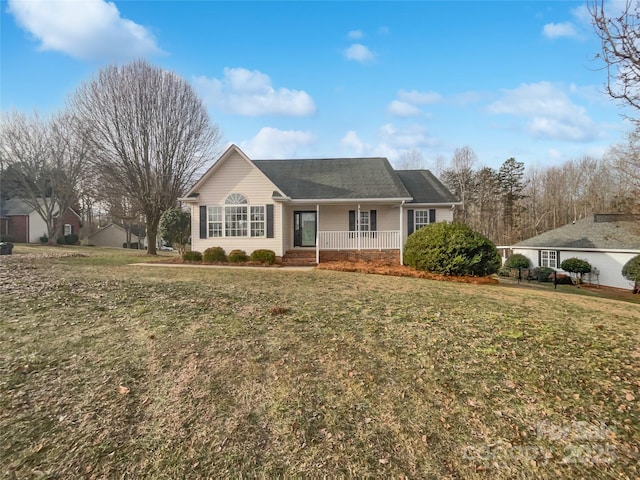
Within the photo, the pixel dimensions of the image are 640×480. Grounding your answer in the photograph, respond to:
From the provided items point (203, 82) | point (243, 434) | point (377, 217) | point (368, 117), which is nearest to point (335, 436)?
point (243, 434)

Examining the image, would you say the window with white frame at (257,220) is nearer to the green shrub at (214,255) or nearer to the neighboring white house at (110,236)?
the green shrub at (214,255)

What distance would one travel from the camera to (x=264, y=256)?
14.9 meters

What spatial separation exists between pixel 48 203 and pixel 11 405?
37.4 meters

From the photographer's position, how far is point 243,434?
118 inches

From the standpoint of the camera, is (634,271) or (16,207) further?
(16,207)

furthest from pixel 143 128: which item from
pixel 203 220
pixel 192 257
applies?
pixel 192 257

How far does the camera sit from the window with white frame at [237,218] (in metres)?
15.5

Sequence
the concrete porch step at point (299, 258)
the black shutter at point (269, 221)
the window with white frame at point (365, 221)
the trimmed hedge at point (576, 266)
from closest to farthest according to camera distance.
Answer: the concrete porch step at point (299, 258), the black shutter at point (269, 221), the window with white frame at point (365, 221), the trimmed hedge at point (576, 266)

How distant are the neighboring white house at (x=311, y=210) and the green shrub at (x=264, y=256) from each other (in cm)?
57

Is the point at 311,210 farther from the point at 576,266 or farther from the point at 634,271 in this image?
the point at 576,266

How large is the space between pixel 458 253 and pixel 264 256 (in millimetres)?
8160

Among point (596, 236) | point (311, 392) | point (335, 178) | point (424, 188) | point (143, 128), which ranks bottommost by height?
point (311, 392)

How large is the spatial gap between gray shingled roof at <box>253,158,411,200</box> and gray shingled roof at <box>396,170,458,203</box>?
39.4 inches

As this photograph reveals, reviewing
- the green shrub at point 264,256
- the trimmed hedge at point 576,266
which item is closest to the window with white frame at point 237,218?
the green shrub at point 264,256
